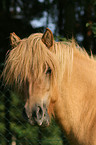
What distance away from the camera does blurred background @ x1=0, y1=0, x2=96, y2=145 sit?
3.51 m

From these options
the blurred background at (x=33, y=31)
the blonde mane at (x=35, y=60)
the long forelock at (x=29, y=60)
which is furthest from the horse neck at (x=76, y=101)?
the blurred background at (x=33, y=31)

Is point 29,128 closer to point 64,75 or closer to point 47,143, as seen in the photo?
point 47,143

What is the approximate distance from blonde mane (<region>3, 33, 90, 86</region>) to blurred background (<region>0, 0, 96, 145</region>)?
630mm

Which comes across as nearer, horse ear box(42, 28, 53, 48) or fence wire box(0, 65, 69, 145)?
horse ear box(42, 28, 53, 48)

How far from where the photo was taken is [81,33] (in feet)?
23.0

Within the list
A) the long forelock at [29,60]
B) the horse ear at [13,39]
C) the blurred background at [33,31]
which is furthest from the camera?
the blurred background at [33,31]

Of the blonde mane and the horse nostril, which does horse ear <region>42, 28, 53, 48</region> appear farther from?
the horse nostril

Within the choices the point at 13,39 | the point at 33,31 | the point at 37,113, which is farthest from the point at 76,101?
the point at 33,31

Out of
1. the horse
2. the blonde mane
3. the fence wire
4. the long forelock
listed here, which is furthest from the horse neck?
the fence wire

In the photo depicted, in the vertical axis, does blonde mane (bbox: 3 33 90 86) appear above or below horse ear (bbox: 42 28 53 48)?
below

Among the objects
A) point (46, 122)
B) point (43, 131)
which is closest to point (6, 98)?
point (43, 131)

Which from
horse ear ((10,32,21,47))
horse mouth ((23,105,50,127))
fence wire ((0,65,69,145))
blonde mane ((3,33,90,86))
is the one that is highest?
horse ear ((10,32,21,47))

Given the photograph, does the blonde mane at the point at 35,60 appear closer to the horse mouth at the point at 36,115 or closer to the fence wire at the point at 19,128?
the horse mouth at the point at 36,115

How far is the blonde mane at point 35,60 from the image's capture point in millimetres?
1743
